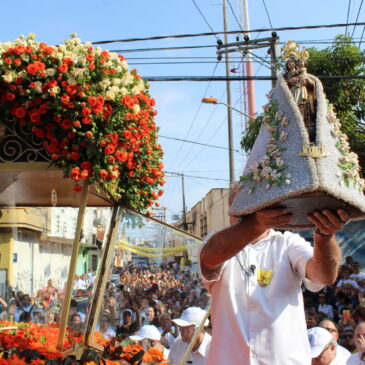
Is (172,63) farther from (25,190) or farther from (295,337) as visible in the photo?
(295,337)

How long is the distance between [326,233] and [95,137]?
5.81 feet

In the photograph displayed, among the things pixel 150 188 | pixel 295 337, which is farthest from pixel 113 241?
pixel 295 337

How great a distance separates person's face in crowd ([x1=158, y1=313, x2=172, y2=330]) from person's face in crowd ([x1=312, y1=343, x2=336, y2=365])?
126cm

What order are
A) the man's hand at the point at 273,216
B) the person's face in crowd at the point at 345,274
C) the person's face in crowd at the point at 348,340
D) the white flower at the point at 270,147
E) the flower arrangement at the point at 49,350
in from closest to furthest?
the man's hand at the point at 273,216, the white flower at the point at 270,147, the flower arrangement at the point at 49,350, the person's face in crowd at the point at 348,340, the person's face in crowd at the point at 345,274

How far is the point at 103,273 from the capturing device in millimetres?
4012

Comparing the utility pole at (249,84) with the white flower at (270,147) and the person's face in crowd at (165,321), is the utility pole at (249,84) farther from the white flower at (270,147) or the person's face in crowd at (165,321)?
the white flower at (270,147)

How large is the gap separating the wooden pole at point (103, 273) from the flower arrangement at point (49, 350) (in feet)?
0.41

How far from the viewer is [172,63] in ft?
42.9

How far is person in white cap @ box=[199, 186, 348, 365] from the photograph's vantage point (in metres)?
2.20

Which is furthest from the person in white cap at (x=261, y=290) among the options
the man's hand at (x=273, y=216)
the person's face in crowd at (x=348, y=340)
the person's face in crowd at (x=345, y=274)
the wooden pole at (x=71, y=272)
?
the person's face in crowd at (x=345, y=274)

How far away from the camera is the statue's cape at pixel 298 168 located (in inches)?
70.9

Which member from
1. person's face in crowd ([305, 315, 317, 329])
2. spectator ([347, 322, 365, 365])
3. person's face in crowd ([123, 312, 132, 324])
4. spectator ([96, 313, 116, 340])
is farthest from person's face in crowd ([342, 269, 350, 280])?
spectator ([96, 313, 116, 340])

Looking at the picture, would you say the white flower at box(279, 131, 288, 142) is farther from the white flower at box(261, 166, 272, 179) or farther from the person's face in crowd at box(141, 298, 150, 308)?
the person's face in crowd at box(141, 298, 150, 308)

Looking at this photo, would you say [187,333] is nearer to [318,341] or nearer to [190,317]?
[190,317]
